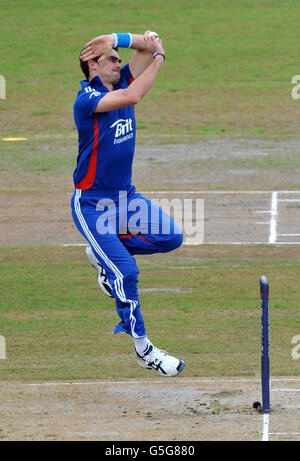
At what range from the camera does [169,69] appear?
30.4m

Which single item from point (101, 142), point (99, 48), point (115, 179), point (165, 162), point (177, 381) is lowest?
point (177, 381)

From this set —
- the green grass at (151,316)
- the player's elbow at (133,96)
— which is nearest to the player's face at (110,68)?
the player's elbow at (133,96)

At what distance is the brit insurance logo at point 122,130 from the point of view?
911cm

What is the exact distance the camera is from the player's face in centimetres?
908

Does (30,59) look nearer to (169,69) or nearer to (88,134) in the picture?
(169,69)

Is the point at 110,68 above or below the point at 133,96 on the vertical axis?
above

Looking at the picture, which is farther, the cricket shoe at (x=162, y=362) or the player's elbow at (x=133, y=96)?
the cricket shoe at (x=162, y=362)

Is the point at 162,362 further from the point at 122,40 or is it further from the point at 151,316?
the point at 151,316

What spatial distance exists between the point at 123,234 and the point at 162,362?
51.9 inches

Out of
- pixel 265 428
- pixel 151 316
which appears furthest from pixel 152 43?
pixel 151 316

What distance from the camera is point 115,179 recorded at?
923 cm

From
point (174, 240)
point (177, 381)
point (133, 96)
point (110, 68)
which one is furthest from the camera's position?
point (177, 381)

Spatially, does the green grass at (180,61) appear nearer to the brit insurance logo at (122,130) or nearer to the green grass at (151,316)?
the green grass at (151,316)

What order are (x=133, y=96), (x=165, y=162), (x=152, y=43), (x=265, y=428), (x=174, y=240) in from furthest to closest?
(x=165, y=162)
(x=174, y=240)
(x=152, y=43)
(x=133, y=96)
(x=265, y=428)
